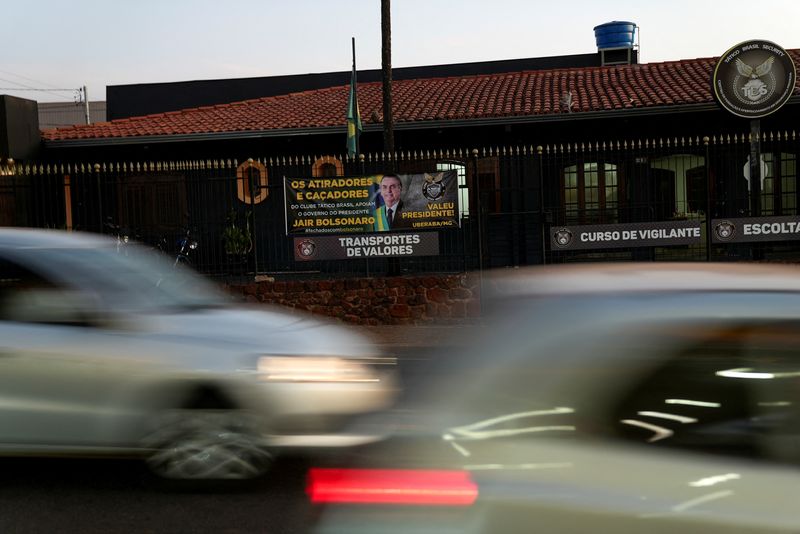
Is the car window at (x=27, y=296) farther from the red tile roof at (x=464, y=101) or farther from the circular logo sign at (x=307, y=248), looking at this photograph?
the red tile roof at (x=464, y=101)

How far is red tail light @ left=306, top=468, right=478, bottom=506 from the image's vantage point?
236 centimetres

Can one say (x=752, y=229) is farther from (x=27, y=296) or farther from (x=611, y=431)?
(x=611, y=431)

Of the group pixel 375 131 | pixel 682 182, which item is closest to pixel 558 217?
pixel 682 182

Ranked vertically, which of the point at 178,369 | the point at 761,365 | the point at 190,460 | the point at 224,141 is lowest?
the point at 190,460

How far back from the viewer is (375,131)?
69.6 ft

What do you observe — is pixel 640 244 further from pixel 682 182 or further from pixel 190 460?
pixel 190 460

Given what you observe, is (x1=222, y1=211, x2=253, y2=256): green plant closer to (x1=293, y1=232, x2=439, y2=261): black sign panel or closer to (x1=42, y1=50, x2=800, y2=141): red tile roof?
(x1=293, y1=232, x2=439, y2=261): black sign panel

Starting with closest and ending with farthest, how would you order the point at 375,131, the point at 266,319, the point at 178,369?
the point at 178,369 → the point at 266,319 → the point at 375,131

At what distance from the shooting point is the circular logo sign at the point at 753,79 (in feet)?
52.0

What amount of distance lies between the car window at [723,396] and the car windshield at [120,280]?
3.89m

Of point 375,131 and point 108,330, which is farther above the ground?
point 375,131

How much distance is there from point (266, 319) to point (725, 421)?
12.9 feet

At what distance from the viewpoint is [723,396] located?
2.38m

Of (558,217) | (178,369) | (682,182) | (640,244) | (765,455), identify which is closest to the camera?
(765,455)
